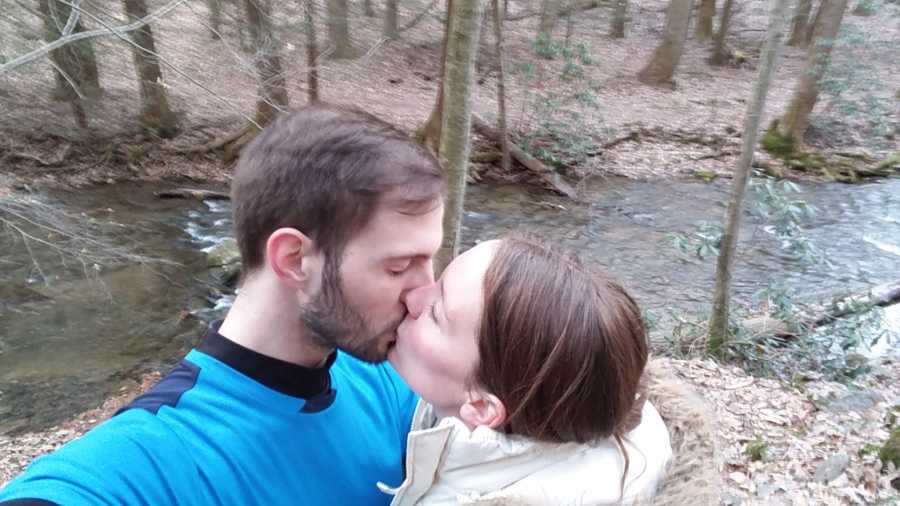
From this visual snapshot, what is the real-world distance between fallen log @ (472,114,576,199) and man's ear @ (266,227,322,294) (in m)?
10.8

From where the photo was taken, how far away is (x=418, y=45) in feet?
62.8

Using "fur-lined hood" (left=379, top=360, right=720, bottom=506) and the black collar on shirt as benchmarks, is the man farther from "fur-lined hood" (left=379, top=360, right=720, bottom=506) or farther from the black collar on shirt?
"fur-lined hood" (left=379, top=360, right=720, bottom=506)

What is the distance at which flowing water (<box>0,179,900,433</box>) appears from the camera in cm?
670

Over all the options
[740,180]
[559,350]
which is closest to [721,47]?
[740,180]

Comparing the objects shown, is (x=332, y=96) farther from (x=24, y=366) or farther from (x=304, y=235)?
(x=304, y=235)

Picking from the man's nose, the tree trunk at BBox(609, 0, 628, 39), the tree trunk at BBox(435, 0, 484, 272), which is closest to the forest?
the tree trunk at BBox(435, 0, 484, 272)

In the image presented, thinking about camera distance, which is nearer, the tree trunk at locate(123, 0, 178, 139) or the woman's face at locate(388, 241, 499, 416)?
the woman's face at locate(388, 241, 499, 416)

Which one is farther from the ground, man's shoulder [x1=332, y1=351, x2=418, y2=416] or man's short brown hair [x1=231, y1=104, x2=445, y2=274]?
man's short brown hair [x1=231, y1=104, x2=445, y2=274]

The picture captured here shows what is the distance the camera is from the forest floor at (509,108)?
11.3 m

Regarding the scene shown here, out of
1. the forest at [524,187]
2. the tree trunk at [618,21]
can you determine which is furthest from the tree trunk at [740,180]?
the tree trunk at [618,21]

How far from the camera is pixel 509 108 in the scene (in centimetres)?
1474

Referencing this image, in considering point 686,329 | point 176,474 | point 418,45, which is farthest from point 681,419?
point 418,45

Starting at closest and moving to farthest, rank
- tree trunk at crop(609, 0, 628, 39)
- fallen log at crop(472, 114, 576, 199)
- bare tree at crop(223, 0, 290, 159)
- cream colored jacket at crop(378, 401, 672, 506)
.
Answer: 1. cream colored jacket at crop(378, 401, 672, 506)
2. bare tree at crop(223, 0, 290, 159)
3. fallen log at crop(472, 114, 576, 199)
4. tree trunk at crop(609, 0, 628, 39)

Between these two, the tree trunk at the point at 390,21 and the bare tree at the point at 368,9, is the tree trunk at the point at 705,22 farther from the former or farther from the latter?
the bare tree at the point at 368,9
